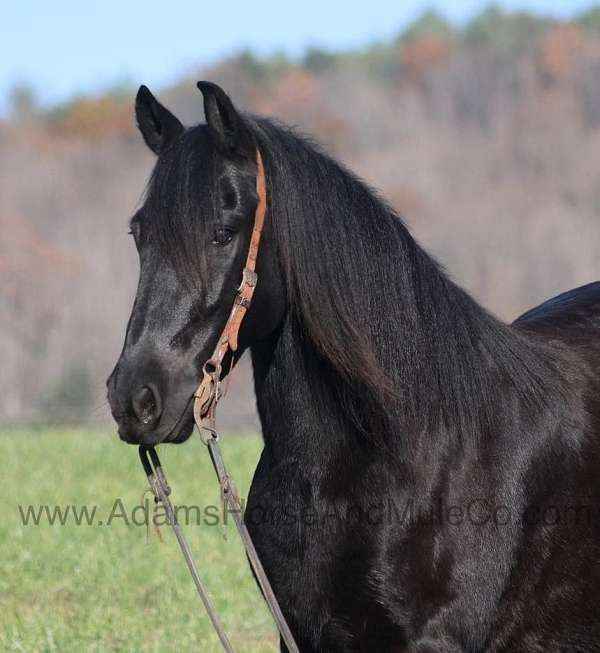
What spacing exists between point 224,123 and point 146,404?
32.9 inches

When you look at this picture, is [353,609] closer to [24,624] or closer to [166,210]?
[166,210]

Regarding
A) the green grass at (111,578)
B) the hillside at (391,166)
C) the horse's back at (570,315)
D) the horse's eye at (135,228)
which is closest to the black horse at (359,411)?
the horse's eye at (135,228)

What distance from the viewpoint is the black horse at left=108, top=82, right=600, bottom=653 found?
122 inches

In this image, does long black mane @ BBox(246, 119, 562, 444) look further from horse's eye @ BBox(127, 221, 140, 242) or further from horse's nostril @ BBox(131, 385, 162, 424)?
horse's nostril @ BBox(131, 385, 162, 424)

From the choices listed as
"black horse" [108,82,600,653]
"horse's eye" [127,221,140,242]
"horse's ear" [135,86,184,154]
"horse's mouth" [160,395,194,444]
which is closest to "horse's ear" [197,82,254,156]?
"black horse" [108,82,600,653]

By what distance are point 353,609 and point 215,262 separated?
108cm

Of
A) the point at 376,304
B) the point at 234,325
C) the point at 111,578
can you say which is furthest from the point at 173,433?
the point at 111,578

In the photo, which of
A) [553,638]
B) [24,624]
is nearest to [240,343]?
[553,638]

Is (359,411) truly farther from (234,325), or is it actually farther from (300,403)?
(234,325)

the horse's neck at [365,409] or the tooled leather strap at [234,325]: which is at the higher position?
the tooled leather strap at [234,325]

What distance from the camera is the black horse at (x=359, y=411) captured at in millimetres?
3102

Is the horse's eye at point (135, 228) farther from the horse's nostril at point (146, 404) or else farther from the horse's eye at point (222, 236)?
the horse's nostril at point (146, 404)

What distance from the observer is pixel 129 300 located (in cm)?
3781

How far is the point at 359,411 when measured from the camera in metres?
3.38
